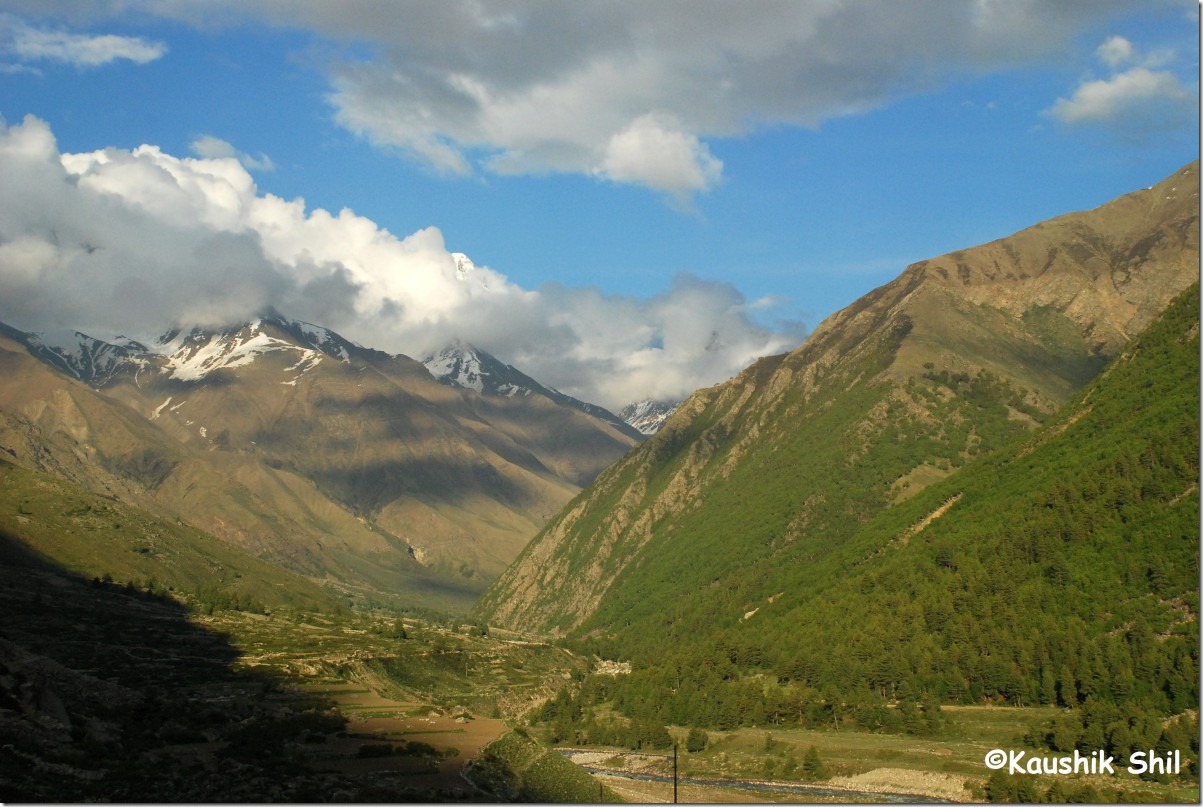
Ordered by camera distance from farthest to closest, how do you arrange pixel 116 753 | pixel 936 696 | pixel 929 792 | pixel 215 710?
pixel 936 696 → pixel 215 710 → pixel 929 792 → pixel 116 753

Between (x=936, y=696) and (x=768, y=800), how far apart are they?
51.5 meters

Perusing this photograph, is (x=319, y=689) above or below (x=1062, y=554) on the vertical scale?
below

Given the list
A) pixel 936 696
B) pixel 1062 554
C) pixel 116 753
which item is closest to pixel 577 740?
pixel 936 696

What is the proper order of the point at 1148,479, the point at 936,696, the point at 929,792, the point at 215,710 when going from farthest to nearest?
the point at 1148,479, the point at 936,696, the point at 215,710, the point at 929,792

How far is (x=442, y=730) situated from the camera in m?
148

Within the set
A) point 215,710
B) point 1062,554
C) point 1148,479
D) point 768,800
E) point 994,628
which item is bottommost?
point 768,800

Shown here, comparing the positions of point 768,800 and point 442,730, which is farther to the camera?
point 442,730

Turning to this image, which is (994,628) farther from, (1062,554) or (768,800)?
(768,800)

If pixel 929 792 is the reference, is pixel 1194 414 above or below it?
above

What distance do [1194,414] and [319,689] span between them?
153 meters

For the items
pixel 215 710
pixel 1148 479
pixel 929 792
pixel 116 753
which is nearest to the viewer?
pixel 116 753

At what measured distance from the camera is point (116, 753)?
107m

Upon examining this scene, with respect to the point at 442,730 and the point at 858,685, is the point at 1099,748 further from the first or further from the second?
the point at 442,730

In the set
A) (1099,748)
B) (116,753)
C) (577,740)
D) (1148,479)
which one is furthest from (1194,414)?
(116,753)
